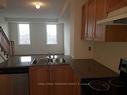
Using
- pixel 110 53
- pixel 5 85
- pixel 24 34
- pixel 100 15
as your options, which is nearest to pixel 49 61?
pixel 5 85

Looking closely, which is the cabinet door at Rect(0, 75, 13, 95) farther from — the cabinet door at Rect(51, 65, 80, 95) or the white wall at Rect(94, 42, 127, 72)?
the white wall at Rect(94, 42, 127, 72)

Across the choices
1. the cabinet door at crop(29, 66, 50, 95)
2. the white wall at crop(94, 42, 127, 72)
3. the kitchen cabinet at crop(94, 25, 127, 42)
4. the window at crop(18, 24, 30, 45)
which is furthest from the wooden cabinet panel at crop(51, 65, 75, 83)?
the window at crop(18, 24, 30, 45)

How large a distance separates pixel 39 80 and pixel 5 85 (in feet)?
2.25

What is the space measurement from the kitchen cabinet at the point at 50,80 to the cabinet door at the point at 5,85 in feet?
1.44

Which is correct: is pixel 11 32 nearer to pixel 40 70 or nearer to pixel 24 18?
pixel 24 18

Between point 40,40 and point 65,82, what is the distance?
223 inches

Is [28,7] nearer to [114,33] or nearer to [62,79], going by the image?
[62,79]

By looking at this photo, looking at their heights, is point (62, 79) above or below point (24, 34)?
below

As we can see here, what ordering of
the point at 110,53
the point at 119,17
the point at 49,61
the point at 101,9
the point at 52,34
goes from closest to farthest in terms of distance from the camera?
the point at 119,17
the point at 101,9
the point at 110,53
the point at 49,61
the point at 52,34

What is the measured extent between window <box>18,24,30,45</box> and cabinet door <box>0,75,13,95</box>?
5579 mm

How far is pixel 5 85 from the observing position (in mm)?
2641

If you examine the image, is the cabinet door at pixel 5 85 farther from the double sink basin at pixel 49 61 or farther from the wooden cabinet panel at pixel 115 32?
the wooden cabinet panel at pixel 115 32

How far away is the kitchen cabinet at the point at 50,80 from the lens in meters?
2.63

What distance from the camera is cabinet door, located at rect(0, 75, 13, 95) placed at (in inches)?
102
